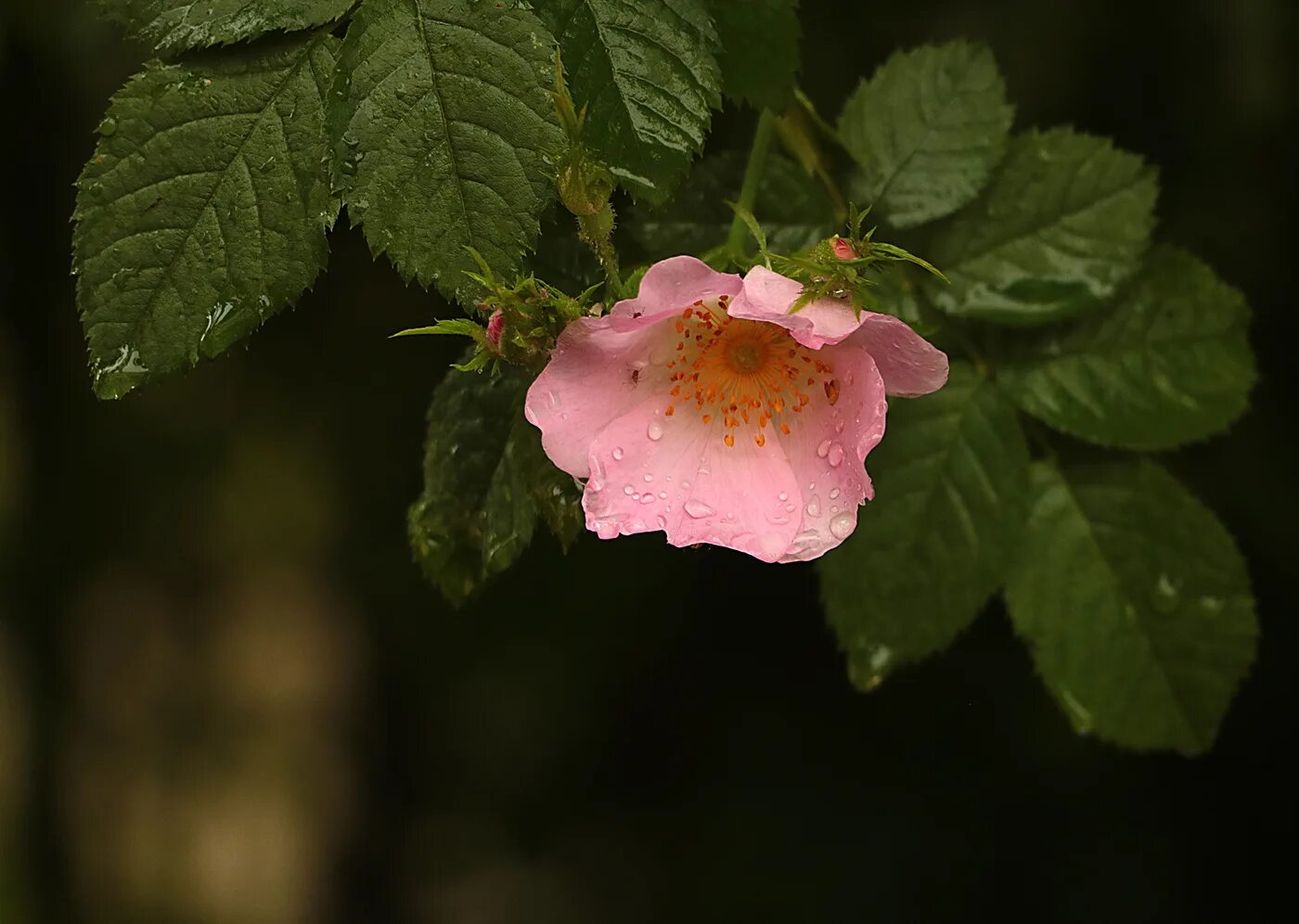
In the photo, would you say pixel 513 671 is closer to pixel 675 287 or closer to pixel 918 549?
pixel 918 549

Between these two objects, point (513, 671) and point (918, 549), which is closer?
point (918, 549)

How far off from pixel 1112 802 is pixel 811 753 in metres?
0.47

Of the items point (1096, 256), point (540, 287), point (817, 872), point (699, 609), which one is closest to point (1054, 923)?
point (817, 872)

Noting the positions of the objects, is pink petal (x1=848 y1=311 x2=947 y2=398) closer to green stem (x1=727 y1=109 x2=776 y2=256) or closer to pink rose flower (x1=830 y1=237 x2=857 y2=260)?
pink rose flower (x1=830 y1=237 x2=857 y2=260)

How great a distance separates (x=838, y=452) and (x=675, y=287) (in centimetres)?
18

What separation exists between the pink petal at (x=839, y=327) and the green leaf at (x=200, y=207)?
0.30 meters

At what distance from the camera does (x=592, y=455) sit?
737 mm

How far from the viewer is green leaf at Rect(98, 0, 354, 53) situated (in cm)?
74

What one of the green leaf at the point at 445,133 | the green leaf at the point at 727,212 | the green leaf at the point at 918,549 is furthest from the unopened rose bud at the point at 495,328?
the green leaf at the point at 918,549

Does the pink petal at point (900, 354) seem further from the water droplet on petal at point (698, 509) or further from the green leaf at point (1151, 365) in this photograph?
the green leaf at point (1151, 365)

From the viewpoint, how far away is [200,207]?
2.47 feet

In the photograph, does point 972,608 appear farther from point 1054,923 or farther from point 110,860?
point 110,860

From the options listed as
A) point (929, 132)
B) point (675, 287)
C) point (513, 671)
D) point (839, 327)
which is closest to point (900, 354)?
point (839, 327)

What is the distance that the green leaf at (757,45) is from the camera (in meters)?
0.80
